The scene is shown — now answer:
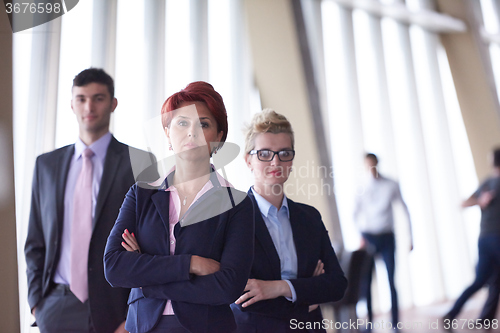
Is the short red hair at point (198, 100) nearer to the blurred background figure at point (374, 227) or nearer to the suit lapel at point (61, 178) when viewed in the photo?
the suit lapel at point (61, 178)

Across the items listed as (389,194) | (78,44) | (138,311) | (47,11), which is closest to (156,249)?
(138,311)

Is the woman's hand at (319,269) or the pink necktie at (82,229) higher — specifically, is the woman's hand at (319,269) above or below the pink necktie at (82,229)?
below

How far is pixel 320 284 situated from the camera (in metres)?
1.47

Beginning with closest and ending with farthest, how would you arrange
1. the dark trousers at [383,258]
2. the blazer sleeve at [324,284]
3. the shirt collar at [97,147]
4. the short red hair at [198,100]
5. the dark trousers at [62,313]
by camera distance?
the short red hair at [198,100]
the blazer sleeve at [324,284]
the dark trousers at [62,313]
the shirt collar at [97,147]
the dark trousers at [383,258]

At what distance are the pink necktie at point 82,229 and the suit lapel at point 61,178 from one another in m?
0.06

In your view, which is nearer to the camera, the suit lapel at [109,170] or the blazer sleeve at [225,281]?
the blazer sleeve at [225,281]

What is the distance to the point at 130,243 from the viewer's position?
120 centimetres

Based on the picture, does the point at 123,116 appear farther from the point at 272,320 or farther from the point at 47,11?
the point at 272,320

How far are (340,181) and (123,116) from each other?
146 cm

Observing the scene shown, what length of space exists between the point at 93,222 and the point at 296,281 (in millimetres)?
956

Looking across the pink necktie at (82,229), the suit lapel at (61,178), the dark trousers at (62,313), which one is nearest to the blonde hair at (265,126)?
the pink necktie at (82,229)

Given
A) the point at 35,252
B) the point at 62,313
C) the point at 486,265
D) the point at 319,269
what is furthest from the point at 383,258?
the point at 35,252

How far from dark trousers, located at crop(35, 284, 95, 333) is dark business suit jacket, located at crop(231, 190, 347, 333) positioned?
2.36 feet

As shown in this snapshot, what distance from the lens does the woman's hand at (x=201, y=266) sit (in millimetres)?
1125
